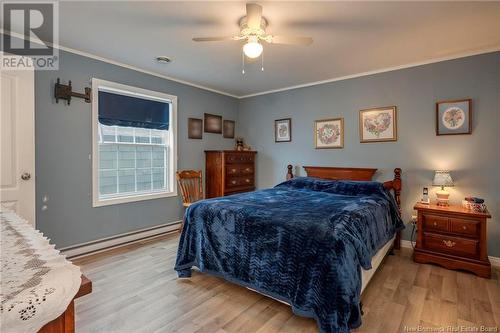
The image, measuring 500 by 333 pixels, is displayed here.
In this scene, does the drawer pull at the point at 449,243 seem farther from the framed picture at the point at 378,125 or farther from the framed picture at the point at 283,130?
the framed picture at the point at 283,130

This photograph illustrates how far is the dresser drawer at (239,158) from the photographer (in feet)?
14.7

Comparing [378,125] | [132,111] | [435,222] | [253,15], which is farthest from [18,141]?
[435,222]

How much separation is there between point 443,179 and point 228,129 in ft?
11.7

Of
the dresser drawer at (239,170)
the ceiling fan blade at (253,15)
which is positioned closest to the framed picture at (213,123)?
the dresser drawer at (239,170)

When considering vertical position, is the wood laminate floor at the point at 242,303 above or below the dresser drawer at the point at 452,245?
below

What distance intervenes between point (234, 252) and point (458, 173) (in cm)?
291

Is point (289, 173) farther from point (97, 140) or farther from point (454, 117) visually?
point (97, 140)

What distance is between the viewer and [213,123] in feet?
15.9

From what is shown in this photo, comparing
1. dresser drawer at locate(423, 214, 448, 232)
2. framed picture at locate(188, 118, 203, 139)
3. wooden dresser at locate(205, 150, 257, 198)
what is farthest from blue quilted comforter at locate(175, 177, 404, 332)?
framed picture at locate(188, 118, 203, 139)

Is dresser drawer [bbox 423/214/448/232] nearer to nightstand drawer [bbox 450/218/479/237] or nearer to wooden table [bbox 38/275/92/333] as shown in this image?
nightstand drawer [bbox 450/218/479/237]

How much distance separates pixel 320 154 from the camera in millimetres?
4293

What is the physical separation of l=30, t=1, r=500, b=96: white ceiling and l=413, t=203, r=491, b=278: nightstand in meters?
1.87

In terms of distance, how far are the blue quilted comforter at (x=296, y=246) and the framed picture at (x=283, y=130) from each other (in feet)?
6.31

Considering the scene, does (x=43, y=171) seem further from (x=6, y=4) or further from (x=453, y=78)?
(x=453, y=78)
